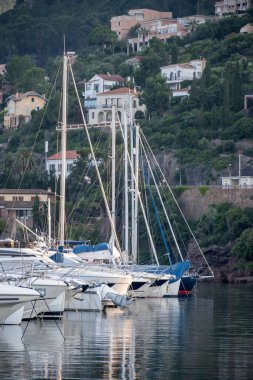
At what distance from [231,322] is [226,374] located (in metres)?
16.1

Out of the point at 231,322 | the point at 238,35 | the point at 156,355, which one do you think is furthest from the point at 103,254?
the point at 238,35

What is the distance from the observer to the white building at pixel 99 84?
148 meters

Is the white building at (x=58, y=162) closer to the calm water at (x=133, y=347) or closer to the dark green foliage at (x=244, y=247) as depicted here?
the dark green foliage at (x=244, y=247)

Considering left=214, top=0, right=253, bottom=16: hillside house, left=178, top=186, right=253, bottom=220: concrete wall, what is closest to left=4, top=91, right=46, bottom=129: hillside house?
left=214, top=0, right=253, bottom=16: hillside house

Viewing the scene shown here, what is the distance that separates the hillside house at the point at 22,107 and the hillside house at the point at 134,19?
27.9 m

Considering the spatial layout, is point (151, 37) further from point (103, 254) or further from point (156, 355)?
point (156, 355)

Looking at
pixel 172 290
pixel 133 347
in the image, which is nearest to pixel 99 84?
pixel 172 290

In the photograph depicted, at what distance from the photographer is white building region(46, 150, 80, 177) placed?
116725mm

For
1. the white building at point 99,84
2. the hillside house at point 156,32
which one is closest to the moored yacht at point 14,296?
the white building at point 99,84

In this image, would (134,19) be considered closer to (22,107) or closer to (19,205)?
(22,107)

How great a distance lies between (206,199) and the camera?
4156 inches

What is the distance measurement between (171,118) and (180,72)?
18.4 m

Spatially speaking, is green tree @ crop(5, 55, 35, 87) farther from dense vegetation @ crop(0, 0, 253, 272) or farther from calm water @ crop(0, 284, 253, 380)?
calm water @ crop(0, 284, 253, 380)

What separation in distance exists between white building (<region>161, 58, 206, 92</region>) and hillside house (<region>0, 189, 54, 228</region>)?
3570 cm
